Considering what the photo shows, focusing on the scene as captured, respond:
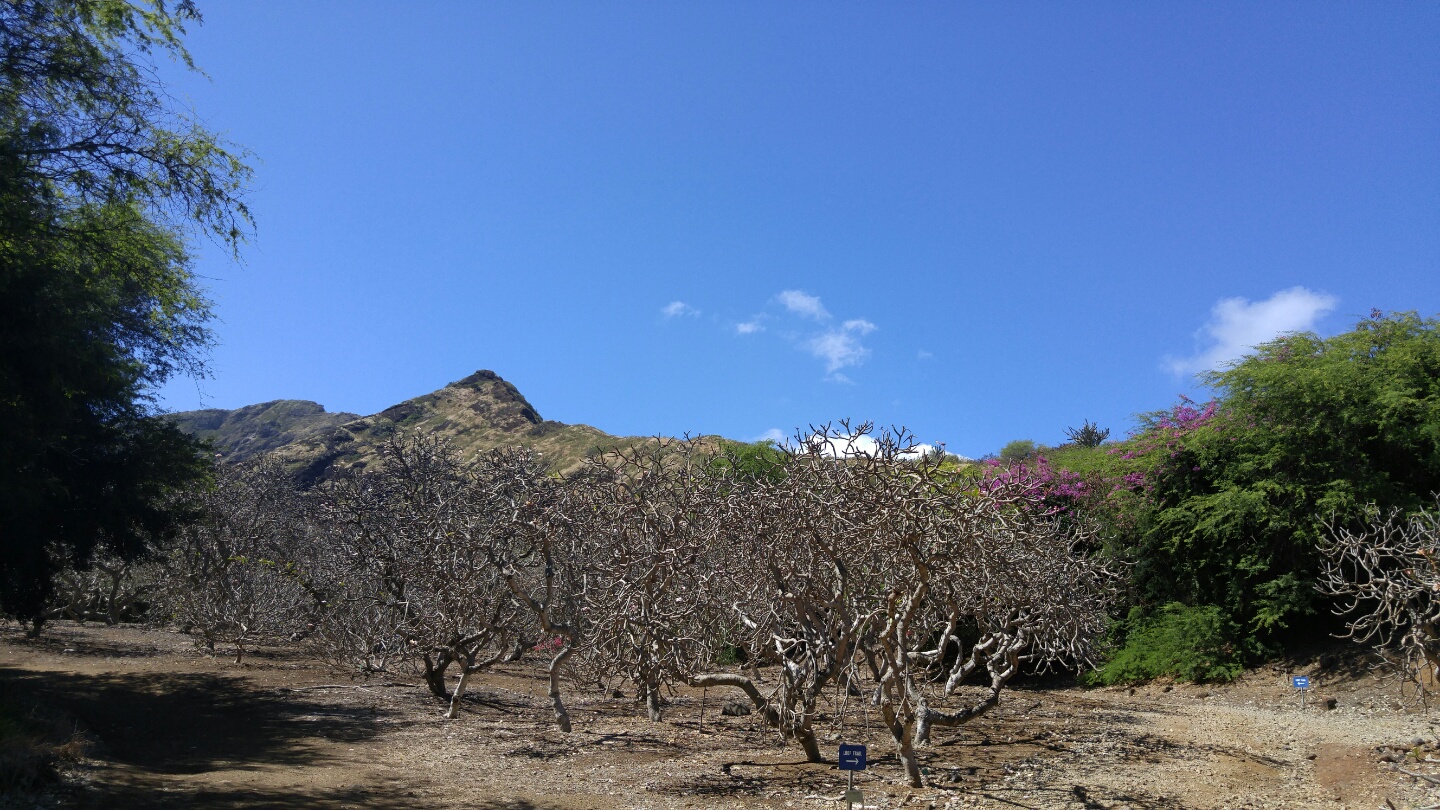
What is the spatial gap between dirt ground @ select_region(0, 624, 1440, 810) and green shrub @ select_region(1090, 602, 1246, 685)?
1.84 ft

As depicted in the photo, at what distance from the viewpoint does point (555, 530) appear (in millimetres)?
11344

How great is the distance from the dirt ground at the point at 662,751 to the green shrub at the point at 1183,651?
1.84 ft

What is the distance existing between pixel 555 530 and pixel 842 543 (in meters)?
5.08

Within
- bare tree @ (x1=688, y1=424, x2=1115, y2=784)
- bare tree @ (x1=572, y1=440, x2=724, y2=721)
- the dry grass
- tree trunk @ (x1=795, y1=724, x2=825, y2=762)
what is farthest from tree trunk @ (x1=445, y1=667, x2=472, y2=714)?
tree trunk @ (x1=795, y1=724, x2=825, y2=762)

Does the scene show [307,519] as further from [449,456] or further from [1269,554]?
[1269,554]

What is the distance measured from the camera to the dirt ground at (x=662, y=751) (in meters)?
7.38

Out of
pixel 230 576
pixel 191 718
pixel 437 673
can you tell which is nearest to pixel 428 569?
pixel 437 673

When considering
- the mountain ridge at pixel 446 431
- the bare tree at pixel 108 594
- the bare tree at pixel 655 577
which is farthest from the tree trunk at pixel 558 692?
the mountain ridge at pixel 446 431

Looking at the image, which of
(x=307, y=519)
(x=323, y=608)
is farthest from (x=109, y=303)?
(x=307, y=519)

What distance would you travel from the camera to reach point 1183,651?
16.1m

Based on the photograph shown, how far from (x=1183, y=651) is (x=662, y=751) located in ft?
37.5

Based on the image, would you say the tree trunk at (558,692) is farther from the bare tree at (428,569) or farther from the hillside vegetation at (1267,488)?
the hillside vegetation at (1267,488)

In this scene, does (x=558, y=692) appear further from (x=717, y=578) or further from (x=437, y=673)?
(x=437, y=673)

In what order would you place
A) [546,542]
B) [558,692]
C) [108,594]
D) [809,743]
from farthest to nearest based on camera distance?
1. [108,594]
2. [558,692]
3. [546,542]
4. [809,743]
